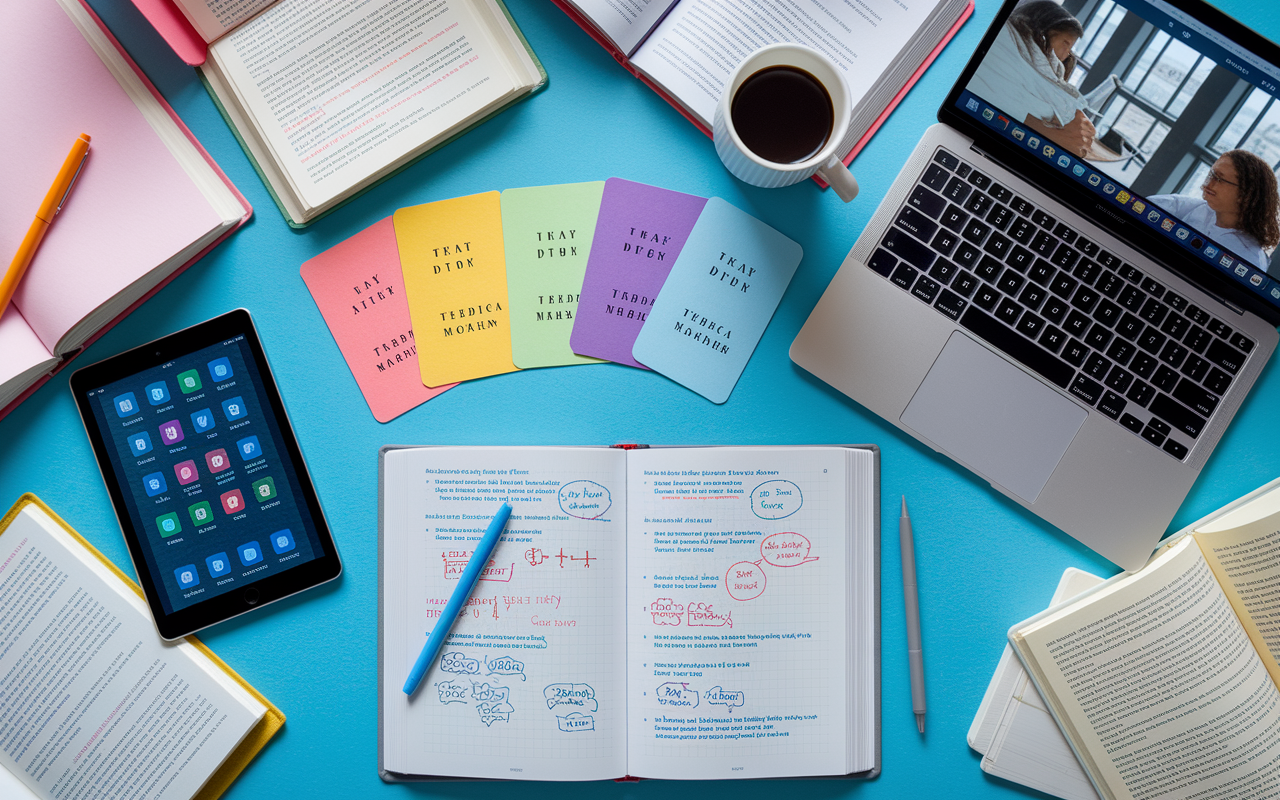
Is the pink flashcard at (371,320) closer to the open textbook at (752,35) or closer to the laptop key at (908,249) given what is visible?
the open textbook at (752,35)

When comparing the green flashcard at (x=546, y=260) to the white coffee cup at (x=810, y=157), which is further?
the green flashcard at (x=546, y=260)

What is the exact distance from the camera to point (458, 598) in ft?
2.52

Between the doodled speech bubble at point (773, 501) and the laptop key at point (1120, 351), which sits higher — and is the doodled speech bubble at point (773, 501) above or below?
below

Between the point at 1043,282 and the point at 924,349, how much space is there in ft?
0.46

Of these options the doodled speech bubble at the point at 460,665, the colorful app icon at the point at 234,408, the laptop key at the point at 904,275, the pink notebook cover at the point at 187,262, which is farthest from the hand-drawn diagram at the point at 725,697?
the pink notebook cover at the point at 187,262

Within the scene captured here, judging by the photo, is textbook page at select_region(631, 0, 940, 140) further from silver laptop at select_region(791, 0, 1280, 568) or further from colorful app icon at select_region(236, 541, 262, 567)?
colorful app icon at select_region(236, 541, 262, 567)

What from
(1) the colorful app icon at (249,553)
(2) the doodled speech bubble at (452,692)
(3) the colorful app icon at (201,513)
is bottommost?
(2) the doodled speech bubble at (452,692)

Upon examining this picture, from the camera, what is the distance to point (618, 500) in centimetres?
78

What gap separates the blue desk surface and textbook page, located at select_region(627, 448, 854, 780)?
2.0 inches

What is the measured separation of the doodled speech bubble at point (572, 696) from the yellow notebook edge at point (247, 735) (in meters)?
0.30

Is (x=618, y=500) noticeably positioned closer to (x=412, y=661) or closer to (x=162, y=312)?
(x=412, y=661)

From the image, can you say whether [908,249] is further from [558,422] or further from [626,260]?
[558,422]

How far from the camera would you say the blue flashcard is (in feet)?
2.63

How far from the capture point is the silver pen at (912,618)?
0.79 m
